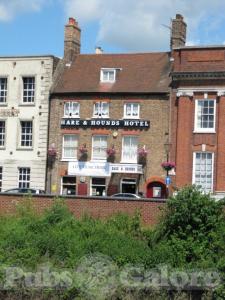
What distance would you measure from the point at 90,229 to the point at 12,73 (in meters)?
23.9

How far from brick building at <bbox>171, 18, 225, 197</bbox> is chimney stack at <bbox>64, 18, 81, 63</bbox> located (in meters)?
9.01

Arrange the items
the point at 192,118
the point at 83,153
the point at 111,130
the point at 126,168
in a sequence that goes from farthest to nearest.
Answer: the point at 83,153, the point at 111,130, the point at 126,168, the point at 192,118

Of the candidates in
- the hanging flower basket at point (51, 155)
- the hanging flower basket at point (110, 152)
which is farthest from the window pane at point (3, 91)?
the hanging flower basket at point (110, 152)

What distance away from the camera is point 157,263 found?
2355cm

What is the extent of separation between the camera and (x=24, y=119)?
46.9 metres

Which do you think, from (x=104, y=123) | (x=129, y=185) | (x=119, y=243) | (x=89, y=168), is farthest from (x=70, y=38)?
(x=119, y=243)

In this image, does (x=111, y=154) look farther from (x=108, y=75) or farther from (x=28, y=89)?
(x=28, y=89)

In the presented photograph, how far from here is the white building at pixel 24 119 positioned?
46250 millimetres

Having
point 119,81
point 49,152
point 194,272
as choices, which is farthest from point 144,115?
point 194,272

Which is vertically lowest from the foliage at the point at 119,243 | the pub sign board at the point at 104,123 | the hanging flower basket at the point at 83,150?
the foliage at the point at 119,243

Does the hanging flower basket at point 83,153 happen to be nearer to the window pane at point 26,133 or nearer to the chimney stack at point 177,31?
the window pane at point 26,133

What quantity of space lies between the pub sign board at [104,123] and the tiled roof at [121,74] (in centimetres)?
195

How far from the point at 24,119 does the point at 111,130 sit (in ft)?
20.4

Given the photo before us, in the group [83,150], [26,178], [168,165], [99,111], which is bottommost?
[26,178]
